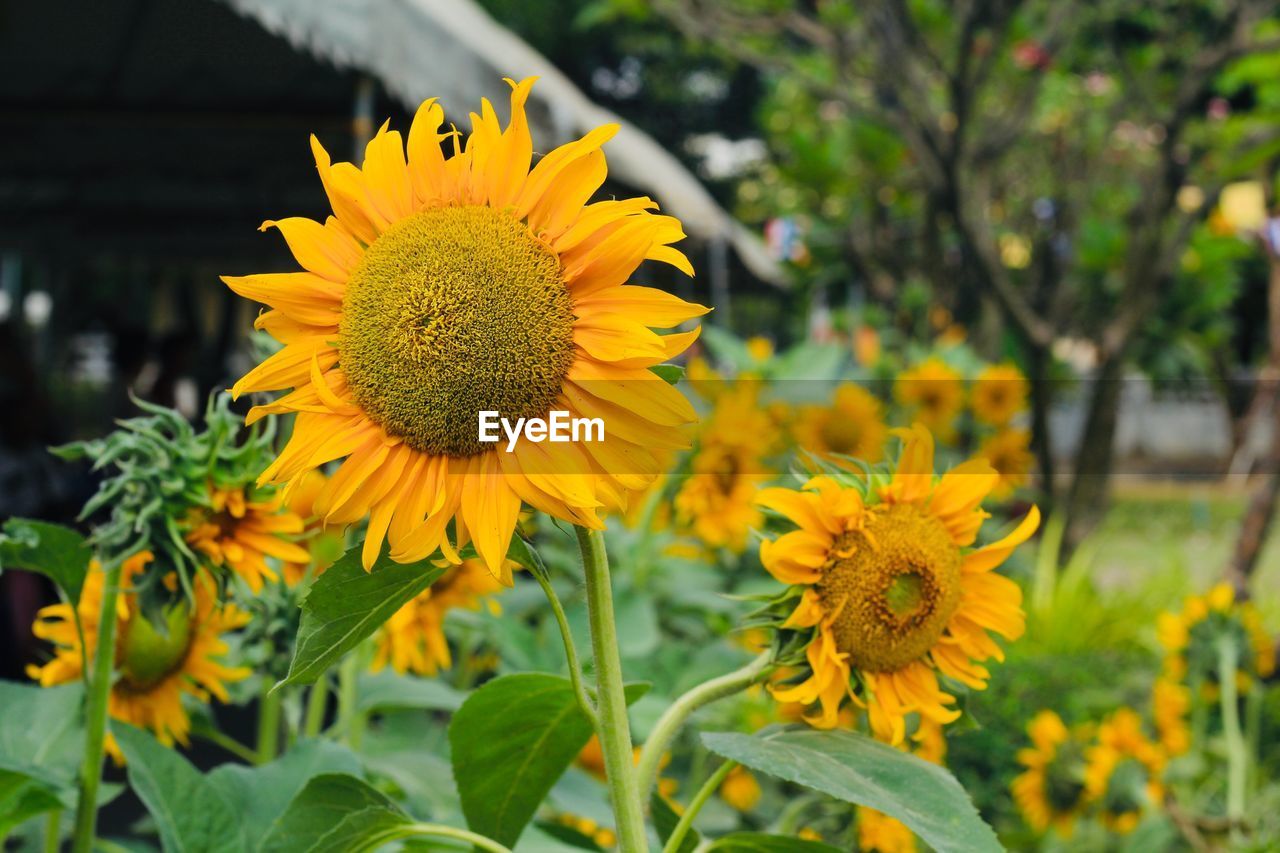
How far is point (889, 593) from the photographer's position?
0.52m

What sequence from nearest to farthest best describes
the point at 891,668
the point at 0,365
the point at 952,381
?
the point at 891,668, the point at 952,381, the point at 0,365

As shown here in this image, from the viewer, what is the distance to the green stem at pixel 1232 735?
1.30 metres

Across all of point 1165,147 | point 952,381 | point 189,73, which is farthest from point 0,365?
point 1165,147

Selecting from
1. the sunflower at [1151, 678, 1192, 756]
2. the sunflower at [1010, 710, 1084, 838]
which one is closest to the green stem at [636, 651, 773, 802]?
the sunflower at [1010, 710, 1084, 838]

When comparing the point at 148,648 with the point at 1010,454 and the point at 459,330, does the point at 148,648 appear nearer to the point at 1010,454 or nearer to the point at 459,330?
the point at 459,330

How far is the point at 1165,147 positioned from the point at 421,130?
355 centimetres

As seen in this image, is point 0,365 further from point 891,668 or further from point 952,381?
point 891,668

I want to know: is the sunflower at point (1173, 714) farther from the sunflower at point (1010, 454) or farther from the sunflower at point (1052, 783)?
the sunflower at point (1010, 454)

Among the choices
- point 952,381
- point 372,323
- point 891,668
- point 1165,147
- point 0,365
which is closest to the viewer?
point 372,323

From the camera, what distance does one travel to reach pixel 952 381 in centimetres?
210

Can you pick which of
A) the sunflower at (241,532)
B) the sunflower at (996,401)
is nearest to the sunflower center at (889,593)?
the sunflower at (241,532)

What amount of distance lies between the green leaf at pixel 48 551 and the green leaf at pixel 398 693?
220 mm

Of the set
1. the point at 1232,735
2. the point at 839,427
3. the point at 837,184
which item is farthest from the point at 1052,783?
the point at 837,184

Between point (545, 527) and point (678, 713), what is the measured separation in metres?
0.87
